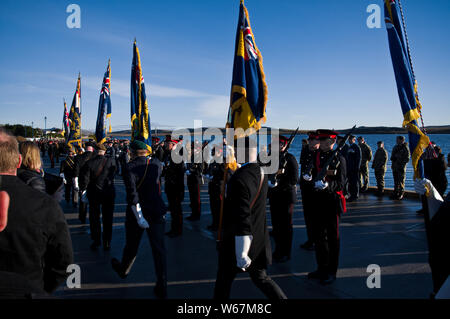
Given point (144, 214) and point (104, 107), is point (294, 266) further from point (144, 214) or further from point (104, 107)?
point (104, 107)

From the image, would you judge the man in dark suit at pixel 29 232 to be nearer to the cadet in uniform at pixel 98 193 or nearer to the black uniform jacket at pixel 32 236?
the black uniform jacket at pixel 32 236

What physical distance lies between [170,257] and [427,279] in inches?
151

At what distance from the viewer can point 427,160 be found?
7.42 metres

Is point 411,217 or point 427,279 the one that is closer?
point 427,279

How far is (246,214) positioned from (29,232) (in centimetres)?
166

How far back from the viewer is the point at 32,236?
5.79ft

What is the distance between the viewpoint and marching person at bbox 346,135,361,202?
9391 mm

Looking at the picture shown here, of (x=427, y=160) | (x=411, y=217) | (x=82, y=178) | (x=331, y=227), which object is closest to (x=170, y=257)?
(x=82, y=178)

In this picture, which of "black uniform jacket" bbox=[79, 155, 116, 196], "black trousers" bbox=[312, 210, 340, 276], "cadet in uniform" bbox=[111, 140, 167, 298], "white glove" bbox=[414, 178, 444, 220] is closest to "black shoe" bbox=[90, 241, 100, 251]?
"black uniform jacket" bbox=[79, 155, 116, 196]

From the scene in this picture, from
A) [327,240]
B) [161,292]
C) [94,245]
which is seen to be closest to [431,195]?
Result: [327,240]

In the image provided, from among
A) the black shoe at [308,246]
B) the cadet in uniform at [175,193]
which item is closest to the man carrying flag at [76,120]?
the cadet in uniform at [175,193]

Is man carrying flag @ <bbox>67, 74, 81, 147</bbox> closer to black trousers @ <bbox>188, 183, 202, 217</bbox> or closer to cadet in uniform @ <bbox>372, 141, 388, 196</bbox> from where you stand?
black trousers @ <bbox>188, 183, 202, 217</bbox>

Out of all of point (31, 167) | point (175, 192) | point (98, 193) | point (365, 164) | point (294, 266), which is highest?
point (31, 167)
